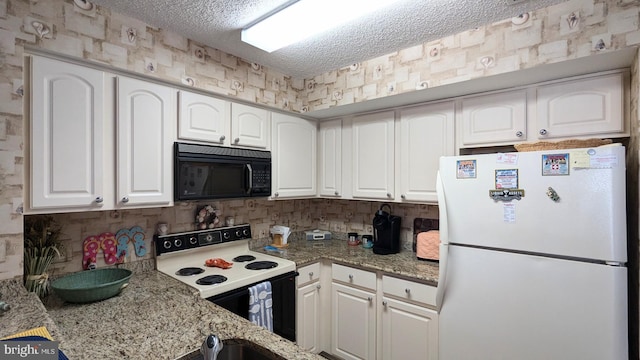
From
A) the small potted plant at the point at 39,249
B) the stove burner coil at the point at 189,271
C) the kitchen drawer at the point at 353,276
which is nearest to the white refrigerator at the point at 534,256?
the kitchen drawer at the point at 353,276

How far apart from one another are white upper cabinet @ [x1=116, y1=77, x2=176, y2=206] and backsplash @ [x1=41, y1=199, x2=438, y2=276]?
0.33 metres

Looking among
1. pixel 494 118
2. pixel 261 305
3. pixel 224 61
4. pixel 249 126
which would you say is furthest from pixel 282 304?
pixel 494 118

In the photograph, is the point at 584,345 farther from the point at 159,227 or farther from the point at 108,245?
the point at 108,245

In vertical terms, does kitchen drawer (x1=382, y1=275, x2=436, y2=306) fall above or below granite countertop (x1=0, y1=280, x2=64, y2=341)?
below

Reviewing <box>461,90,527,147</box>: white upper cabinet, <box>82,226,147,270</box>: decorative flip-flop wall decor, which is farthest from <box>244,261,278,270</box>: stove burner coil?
<box>461,90,527,147</box>: white upper cabinet

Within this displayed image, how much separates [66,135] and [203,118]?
73cm

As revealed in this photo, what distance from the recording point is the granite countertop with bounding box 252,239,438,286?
196 cm

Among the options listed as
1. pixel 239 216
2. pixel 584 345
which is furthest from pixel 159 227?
pixel 584 345

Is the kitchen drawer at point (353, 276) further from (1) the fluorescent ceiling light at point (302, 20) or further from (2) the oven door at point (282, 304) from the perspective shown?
(1) the fluorescent ceiling light at point (302, 20)

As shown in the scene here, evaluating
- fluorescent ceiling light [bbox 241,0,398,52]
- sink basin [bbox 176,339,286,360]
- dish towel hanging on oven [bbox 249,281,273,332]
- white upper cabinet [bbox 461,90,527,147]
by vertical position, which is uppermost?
fluorescent ceiling light [bbox 241,0,398,52]

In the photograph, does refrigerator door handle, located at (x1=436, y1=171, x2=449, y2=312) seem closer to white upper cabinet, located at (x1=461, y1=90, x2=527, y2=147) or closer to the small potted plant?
white upper cabinet, located at (x1=461, y1=90, x2=527, y2=147)

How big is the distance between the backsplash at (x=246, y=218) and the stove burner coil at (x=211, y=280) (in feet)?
1.62

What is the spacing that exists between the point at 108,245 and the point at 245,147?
1.08 m

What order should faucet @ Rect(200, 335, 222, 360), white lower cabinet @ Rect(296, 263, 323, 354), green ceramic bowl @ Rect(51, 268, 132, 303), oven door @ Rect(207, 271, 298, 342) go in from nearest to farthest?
faucet @ Rect(200, 335, 222, 360) → green ceramic bowl @ Rect(51, 268, 132, 303) → oven door @ Rect(207, 271, 298, 342) → white lower cabinet @ Rect(296, 263, 323, 354)
